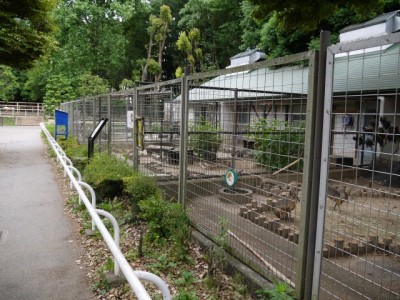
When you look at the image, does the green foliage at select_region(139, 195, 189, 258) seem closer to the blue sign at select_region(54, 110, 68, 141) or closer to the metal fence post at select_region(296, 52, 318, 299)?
the metal fence post at select_region(296, 52, 318, 299)

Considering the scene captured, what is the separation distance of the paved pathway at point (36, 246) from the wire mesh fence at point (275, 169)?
1735mm

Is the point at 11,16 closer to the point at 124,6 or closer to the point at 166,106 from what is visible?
the point at 166,106

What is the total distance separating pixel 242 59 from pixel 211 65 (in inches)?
482

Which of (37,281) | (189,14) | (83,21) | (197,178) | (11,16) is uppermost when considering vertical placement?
(189,14)

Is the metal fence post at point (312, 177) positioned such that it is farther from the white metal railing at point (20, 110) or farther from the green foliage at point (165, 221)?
the white metal railing at point (20, 110)

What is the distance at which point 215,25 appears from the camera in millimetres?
35125

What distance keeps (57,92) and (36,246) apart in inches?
1350

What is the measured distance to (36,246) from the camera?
4.98m

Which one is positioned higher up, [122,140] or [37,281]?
[122,140]

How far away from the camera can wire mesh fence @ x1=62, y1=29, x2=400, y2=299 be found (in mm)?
2867

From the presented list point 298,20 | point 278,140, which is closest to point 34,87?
point 298,20

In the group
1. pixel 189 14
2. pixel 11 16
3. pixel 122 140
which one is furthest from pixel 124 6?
pixel 122 140

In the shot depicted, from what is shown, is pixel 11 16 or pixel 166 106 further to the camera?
pixel 11 16

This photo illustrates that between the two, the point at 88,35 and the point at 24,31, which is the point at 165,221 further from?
the point at 88,35
